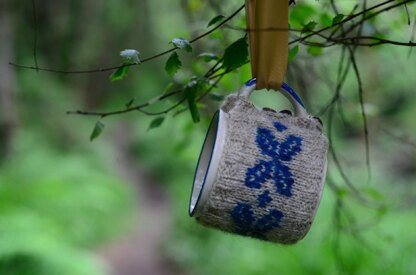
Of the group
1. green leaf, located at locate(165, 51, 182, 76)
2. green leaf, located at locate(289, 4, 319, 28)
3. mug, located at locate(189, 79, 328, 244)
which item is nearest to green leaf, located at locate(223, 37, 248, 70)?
green leaf, located at locate(165, 51, 182, 76)

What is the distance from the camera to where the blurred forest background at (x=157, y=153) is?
7.61 feet

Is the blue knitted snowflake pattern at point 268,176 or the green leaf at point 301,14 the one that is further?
the green leaf at point 301,14

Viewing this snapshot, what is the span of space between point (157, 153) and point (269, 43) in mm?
10093

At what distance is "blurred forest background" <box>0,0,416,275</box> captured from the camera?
2.32m

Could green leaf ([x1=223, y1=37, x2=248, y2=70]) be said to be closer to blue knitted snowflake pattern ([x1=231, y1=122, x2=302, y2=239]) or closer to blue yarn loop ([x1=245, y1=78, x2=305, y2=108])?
blue yarn loop ([x1=245, y1=78, x2=305, y2=108])

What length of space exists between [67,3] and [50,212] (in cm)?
571

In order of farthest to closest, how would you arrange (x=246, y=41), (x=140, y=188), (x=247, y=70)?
(x=140, y=188), (x=247, y=70), (x=246, y=41)

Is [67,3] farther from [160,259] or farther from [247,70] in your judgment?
[247,70]

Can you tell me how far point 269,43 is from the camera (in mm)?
1105

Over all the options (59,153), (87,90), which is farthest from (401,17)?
(87,90)

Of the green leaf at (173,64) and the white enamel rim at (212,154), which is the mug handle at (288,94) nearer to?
the white enamel rim at (212,154)

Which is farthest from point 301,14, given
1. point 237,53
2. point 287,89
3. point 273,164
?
point 273,164

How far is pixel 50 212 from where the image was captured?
19.2 feet

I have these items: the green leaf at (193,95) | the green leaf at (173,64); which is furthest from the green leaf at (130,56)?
the green leaf at (193,95)
